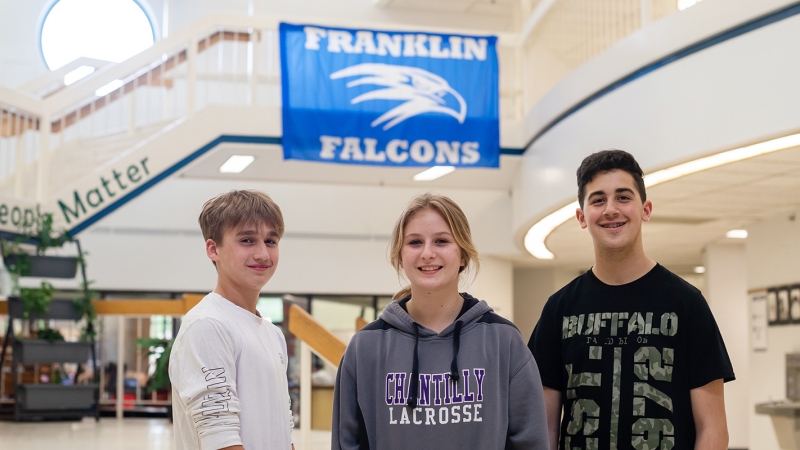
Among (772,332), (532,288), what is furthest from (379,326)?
(532,288)

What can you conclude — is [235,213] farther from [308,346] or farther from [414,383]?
[308,346]

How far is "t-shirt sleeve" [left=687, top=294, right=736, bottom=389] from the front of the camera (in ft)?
6.64

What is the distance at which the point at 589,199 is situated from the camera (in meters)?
2.20

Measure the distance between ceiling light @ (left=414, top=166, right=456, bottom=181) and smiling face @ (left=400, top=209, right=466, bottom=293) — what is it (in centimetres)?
761

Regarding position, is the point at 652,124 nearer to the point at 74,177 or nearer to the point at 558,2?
the point at 558,2

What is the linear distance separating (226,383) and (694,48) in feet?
15.7

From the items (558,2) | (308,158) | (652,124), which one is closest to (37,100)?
(308,158)

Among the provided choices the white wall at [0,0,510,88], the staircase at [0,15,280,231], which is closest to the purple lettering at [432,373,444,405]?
the staircase at [0,15,280,231]

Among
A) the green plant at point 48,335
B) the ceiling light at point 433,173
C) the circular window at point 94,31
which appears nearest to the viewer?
the green plant at point 48,335

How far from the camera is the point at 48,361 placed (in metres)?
7.65

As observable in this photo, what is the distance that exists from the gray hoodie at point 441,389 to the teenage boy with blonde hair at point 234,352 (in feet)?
0.78

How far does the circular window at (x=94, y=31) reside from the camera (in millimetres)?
13305

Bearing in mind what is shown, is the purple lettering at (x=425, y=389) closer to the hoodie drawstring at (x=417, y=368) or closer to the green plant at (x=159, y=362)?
the hoodie drawstring at (x=417, y=368)

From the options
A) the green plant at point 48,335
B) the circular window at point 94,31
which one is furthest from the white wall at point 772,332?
the circular window at point 94,31
